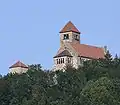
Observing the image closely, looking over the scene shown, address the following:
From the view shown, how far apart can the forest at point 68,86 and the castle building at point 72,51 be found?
1125 centimetres

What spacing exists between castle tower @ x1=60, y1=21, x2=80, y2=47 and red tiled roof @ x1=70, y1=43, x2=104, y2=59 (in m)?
2.22

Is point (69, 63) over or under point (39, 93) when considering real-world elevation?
over

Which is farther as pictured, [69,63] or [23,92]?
[69,63]

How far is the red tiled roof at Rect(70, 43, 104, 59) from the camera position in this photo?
127 metres

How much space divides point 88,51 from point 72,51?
3196 millimetres

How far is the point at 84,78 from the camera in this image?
9862 centimetres

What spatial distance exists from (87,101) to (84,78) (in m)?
14.8

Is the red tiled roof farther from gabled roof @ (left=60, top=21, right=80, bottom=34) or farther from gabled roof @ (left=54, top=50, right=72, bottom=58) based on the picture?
gabled roof @ (left=60, top=21, right=80, bottom=34)

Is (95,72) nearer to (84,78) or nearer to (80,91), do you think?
(84,78)

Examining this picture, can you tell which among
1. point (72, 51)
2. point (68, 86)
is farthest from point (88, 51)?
point (68, 86)

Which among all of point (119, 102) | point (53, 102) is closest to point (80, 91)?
point (53, 102)

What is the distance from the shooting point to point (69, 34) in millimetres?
132125

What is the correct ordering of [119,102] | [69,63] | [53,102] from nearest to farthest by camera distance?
[119,102]
[53,102]
[69,63]

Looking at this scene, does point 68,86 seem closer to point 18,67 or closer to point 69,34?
point 69,34
